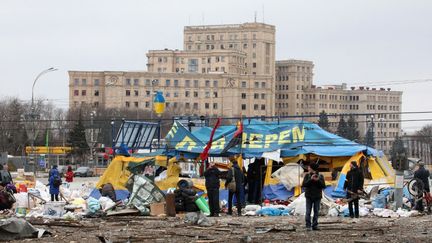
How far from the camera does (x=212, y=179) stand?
26812 mm

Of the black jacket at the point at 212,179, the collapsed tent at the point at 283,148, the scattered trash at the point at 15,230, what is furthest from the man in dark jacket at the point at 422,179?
the scattered trash at the point at 15,230

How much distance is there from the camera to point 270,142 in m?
32.5

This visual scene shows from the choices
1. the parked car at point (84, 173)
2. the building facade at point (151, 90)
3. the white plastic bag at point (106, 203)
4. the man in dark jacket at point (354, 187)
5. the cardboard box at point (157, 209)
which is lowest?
the parked car at point (84, 173)

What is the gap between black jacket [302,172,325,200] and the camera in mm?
21312

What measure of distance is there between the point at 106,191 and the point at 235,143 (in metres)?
5.08

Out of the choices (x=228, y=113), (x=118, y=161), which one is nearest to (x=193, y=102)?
(x=228, y=113)

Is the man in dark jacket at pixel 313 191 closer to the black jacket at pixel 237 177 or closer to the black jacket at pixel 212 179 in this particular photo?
the black jacket at pixel 212 179

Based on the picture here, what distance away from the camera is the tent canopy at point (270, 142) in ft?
106

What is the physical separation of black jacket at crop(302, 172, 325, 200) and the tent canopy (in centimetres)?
1047

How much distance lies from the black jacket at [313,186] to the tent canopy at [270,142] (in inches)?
412

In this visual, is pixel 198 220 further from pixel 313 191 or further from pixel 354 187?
pixel 354 187

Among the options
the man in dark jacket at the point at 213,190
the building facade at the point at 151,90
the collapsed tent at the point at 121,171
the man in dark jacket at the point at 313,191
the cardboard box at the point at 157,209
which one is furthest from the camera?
the building facade at the point at 151,90

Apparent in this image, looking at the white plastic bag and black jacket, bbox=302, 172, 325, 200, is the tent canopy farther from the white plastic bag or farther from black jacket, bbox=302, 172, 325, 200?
black jacket, bbox=302, 172, 325, 200

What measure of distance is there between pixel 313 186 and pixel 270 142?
11.1 m
